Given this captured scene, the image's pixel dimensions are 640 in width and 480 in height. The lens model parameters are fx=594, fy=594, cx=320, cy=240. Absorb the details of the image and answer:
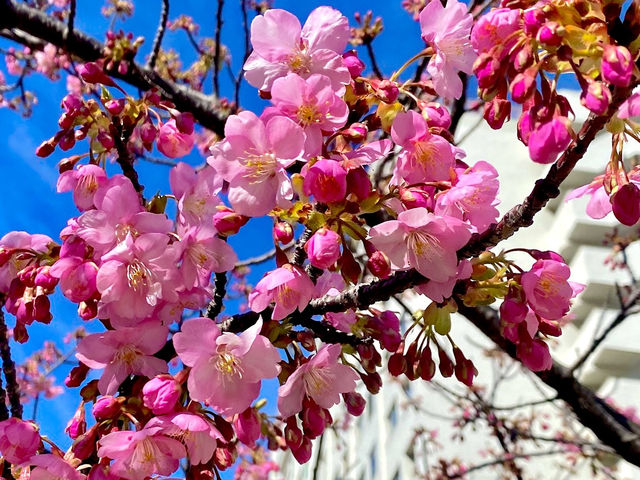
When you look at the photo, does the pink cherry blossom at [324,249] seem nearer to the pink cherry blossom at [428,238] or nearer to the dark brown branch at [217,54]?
the pink cherry blossom at [428,238]

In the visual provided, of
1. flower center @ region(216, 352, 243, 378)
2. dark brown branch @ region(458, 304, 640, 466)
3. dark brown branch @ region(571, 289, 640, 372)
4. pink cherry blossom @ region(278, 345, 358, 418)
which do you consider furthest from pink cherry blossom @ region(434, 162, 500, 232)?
dark brown branch @ region(571, 289, 640, 372)

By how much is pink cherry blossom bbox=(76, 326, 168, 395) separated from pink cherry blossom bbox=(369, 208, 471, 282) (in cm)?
50

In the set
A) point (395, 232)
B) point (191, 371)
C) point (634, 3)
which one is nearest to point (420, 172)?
point (395, 232)

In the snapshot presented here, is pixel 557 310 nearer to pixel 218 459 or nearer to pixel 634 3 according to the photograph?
pixel 634 3

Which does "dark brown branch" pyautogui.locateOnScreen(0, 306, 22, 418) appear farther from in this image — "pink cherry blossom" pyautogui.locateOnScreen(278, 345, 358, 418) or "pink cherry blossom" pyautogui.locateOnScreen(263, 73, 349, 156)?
"pink cherry blossom" pyautogui.locateOnScreen(263, 73, 349, 156)

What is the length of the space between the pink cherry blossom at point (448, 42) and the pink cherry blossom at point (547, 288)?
1.36 ft

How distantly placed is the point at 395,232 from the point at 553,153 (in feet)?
1.01

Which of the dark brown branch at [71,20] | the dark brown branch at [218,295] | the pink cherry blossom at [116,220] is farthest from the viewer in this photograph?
the dark brown branch at [71,20]

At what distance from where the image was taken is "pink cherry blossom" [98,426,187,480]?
3.39 feet

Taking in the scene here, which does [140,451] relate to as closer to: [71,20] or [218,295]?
[218,295]

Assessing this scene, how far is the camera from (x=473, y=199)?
104cm

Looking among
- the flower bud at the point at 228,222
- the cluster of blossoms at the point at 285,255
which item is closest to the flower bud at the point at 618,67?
the cluster of blossoms at the point at 285,255

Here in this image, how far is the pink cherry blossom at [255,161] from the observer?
1064 mm

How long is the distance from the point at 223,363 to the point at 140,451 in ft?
0.68
